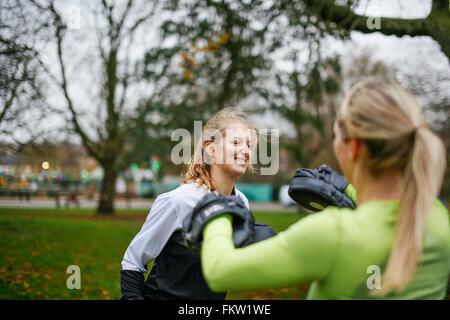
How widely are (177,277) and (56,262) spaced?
7.82 metres

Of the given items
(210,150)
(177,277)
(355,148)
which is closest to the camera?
(355,148)

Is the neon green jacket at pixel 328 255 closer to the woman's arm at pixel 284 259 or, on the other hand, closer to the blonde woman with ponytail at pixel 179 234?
the woman's arm at pixel 284 259

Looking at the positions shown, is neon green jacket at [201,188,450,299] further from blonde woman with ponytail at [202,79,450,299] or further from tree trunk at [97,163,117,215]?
tree trunk at [97,163,117,215]

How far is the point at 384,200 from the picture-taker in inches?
58.7

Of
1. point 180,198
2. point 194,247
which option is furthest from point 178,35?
point 194,247

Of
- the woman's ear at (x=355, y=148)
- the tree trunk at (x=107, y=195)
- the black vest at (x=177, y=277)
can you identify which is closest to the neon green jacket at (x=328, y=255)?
the woman's ear at (x=355, y=148)

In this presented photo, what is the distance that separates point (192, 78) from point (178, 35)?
5.62 ft

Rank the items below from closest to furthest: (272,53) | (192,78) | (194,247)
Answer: (194,247), (272,53), (192,78)

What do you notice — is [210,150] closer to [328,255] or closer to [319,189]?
[319,189]

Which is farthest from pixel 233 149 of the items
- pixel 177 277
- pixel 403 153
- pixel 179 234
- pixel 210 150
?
pixel 403 153

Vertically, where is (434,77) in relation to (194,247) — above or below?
above

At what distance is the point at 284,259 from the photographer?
1.38 metres

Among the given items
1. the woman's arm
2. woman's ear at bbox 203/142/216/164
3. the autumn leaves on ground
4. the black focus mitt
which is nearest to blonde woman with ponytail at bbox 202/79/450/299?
the woman's arm
